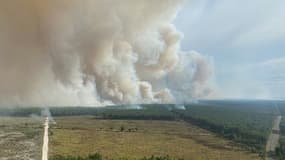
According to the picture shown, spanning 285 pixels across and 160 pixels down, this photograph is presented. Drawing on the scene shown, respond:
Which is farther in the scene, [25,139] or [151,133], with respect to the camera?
[151,133]

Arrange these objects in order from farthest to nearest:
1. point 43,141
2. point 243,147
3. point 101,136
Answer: point 101,136 < point 243,147 < point 43,141

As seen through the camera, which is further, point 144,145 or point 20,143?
point 144,145

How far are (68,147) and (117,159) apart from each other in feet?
37.9

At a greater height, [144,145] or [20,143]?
[20,143]

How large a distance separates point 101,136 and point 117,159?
83.1 feet

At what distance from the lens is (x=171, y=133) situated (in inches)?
3228

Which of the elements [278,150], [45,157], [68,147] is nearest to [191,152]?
[278,150]

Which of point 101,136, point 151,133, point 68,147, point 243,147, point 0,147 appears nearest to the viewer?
point 0,147

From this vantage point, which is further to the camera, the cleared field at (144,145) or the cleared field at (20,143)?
the cleared field at (144,145)

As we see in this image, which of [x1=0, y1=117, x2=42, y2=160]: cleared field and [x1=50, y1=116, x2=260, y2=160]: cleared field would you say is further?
[x1=50, y1=116, x2=260, y2=160]: cleared field

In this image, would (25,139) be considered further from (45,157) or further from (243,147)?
(243,147)

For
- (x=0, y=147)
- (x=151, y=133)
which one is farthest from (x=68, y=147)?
(x=151, y=133)

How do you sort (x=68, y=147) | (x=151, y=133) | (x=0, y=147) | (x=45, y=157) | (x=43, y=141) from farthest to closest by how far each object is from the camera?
(x=151, y=133), (x=43, y=141), (x=68, y=147), (x=0, y=147), (x=45, y=157)

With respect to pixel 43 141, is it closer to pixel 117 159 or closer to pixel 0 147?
pixel 0 147
